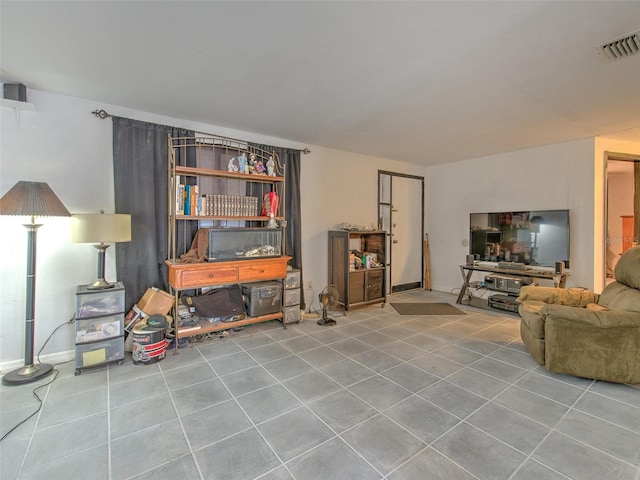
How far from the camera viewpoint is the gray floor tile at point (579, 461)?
146cm

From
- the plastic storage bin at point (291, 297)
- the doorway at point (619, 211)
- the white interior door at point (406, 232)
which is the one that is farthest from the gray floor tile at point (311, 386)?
the doorway at point (619, 211)

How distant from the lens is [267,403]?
205 centimetres

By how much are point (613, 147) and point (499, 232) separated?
179cm

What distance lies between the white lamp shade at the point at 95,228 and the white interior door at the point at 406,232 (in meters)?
4.31

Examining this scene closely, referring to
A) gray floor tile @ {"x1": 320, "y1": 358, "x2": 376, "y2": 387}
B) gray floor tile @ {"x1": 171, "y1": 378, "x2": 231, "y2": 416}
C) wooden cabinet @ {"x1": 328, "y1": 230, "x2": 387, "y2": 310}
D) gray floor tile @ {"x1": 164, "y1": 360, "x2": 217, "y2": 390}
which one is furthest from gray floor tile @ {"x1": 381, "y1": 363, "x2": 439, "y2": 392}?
wooden cabinet @ {"x1": 328, "y1": 230, "x2": 387, "y2": 310}

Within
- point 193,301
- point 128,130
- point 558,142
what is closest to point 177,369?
point 193,301

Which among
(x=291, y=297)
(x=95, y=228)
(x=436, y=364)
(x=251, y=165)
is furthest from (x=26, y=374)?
(x=436, y=364)

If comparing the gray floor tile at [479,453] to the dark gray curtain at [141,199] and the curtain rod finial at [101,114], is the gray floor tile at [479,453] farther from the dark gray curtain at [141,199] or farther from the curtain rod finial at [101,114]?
the curtain rod finial at [101,114]

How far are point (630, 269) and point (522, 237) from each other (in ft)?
6.50

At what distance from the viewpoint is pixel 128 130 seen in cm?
299

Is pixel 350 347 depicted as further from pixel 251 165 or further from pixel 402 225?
pixel 402 225

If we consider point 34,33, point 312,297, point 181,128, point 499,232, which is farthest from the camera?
point 499,232

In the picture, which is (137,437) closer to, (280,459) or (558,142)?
(280,459)

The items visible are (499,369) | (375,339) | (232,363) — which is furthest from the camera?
(375,339)
